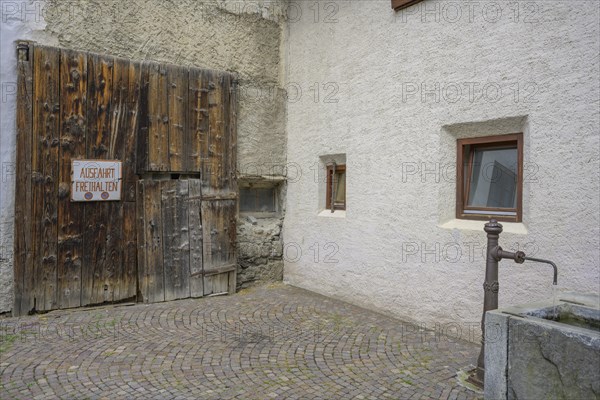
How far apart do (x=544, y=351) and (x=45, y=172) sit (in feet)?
16.7

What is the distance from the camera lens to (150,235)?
575cm

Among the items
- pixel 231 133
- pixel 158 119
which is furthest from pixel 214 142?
pixel 158 119

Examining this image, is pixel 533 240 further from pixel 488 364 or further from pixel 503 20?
pixel 503 20

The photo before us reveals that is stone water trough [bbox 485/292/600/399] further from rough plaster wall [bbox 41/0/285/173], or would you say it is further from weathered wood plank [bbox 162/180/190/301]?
rough plaster wall [bbox 41/0/285/173]

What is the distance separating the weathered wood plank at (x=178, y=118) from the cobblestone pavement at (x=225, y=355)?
1.87 meters

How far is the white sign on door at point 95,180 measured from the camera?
5.29 m

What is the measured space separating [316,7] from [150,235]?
12.8 ft

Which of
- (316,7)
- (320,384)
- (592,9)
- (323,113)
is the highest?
(316,7)

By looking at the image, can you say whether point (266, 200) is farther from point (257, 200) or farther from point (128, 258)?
point (128, 258)

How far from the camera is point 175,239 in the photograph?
5926 mm

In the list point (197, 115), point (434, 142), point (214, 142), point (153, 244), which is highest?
point (197, 115)

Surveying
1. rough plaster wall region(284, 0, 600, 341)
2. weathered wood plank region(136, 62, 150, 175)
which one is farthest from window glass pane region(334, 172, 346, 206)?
weathered wood plank region(136, 62, 150, 175)

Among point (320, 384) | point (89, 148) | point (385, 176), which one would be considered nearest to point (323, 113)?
point (385, 176)

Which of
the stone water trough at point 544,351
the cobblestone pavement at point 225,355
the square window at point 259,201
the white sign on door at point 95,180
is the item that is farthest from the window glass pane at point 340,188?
the stone water trough at point 544,351
